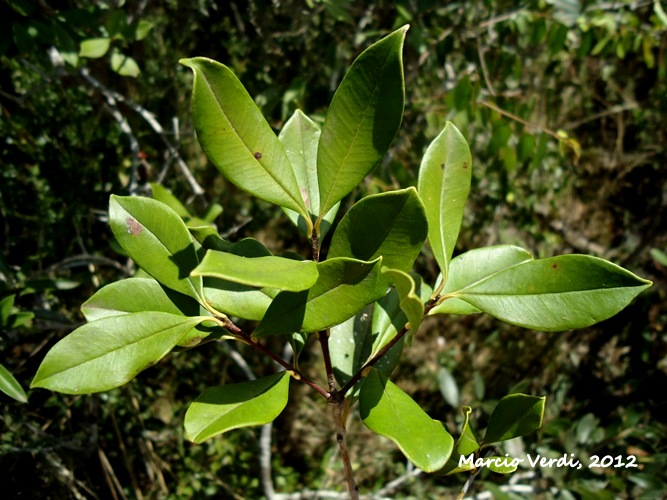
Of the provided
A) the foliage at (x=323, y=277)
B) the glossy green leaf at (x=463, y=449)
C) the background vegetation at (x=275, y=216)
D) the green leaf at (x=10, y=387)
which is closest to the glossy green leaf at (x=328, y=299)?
the foliage at (x=323, y=277)

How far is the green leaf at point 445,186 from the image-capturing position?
59cm

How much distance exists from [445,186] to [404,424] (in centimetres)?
25

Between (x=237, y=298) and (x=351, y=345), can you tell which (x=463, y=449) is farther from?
(x=237, y=298)

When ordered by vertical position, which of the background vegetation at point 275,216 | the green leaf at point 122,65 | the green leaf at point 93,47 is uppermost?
the green leaf at point 93,47

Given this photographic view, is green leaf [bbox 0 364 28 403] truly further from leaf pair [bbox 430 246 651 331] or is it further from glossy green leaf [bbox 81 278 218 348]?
leaf pair [bbox 430 246 651 331]

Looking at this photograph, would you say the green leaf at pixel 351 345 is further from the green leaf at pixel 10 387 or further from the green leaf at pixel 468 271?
the green leaf at pixel 10 387

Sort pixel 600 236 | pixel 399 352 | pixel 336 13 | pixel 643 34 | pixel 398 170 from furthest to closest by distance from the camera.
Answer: pixel 600 236 < pixel 643 34 < pixel 398 170 < pixel 336 13 < pixel 399 352

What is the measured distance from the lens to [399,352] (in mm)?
719

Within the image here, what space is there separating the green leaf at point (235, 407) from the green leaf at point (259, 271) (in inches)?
5.5

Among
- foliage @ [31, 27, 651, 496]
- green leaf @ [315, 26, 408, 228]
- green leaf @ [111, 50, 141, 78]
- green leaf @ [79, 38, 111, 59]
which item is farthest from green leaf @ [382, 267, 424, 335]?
green leaf @ [111, 50, 141, 78]

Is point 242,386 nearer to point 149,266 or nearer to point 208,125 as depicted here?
point 149,266

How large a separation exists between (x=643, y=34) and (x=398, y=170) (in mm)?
1047

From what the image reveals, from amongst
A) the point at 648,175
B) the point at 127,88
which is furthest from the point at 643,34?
the point at 127,88

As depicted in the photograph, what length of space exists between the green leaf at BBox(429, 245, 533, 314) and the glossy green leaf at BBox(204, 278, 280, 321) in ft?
0.58
